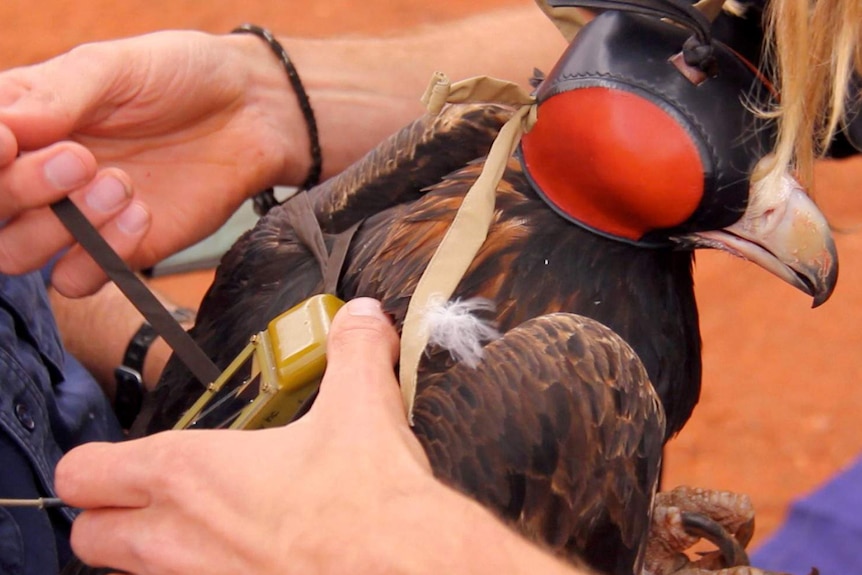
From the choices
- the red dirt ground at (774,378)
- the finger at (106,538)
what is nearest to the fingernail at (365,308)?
the finger at (106,538)

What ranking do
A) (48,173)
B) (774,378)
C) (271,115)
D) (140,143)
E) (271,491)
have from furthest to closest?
(774,378) → (271,115) → (140,143) → (48,173) → (271,491)

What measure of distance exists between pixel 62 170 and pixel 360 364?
2.12 feet

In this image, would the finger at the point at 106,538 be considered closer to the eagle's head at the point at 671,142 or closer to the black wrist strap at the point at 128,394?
the eagle's head at the point at 671,142

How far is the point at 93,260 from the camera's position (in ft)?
5.04

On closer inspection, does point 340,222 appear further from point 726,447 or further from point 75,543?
point 726,447

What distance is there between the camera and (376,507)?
3.26 feet

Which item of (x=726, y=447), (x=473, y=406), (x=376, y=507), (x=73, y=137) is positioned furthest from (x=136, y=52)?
(x=726, y=447)

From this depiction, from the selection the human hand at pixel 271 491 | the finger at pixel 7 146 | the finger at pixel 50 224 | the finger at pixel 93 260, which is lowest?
the human hand at pixel 271 491

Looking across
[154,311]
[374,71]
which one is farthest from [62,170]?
[374,71]

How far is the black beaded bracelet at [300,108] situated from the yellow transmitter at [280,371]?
2.73 ft

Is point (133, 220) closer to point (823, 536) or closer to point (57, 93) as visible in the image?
point (57, 93)

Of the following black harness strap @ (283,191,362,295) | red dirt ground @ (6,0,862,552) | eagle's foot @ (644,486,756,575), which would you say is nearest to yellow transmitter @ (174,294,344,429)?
black harness strap @ (283,191,362,295)

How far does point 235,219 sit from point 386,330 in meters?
1.73

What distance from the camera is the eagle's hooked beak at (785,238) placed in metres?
1.19
